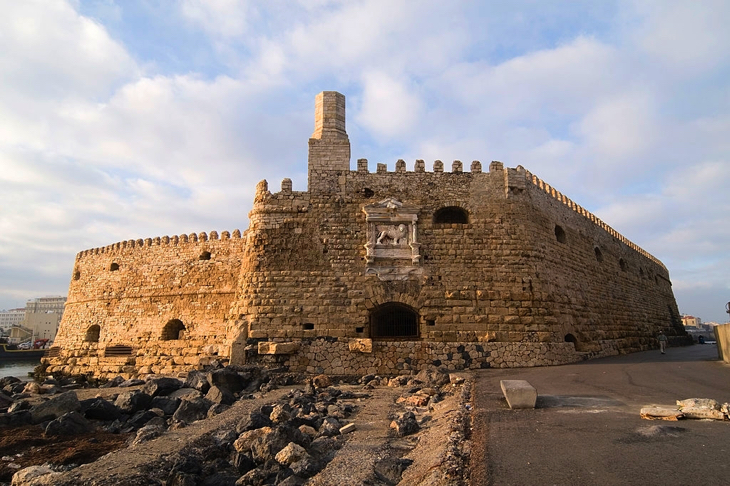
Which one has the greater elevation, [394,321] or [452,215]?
[452,215]

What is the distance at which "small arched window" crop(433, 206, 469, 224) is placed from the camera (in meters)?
14.5

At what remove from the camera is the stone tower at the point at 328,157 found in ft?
47.9

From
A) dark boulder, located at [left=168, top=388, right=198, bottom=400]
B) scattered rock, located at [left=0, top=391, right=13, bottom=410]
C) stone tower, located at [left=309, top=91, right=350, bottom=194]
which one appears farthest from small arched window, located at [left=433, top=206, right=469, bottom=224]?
scattered rock, located at [left=0, top=391, right=13, bottom=410]

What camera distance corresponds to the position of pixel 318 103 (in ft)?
50.4

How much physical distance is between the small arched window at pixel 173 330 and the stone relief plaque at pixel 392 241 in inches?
369

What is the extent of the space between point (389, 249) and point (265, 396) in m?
5.48

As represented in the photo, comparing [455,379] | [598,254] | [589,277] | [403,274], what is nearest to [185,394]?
[455,379]

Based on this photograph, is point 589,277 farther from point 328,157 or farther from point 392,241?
point 328,157

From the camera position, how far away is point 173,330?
19031 millimetres

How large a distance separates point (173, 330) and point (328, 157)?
393 inches

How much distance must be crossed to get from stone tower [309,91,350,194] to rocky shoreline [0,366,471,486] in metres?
5.86

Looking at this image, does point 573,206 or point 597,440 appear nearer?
point 597,440

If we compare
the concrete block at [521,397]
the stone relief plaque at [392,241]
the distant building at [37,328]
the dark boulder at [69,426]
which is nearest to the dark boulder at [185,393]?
the dark boulder at [69,426]

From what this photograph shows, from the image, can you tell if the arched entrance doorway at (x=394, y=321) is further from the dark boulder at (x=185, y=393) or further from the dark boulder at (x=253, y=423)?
the dark boulder at (x=253, y=423)
